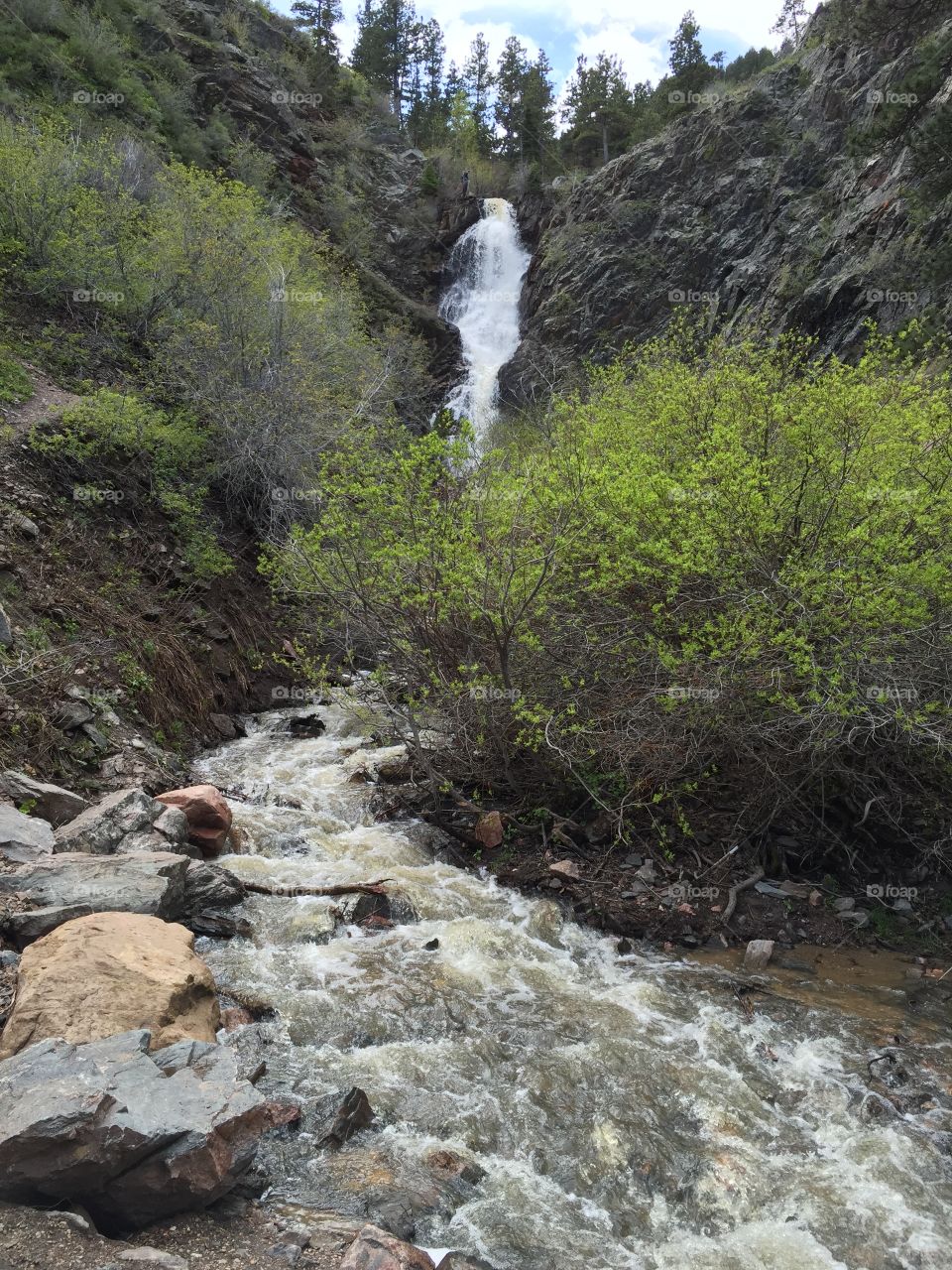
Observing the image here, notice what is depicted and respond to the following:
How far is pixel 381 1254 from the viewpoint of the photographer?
3.07 metres

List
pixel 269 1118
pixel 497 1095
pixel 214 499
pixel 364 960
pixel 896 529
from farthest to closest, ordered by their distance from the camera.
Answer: pixel 214 499, pixel 896 529, pixel 364 960, pixel 497 1095, pixel 269 1118

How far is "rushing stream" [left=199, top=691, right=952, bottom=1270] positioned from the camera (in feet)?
12.4

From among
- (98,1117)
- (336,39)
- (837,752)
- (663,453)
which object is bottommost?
(98,1117)

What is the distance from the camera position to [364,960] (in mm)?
5922

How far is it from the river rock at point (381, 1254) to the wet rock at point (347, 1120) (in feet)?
2.63

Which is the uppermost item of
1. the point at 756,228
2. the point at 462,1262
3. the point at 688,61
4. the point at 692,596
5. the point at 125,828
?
the point at 688,61

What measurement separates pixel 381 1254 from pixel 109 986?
6.51 feet

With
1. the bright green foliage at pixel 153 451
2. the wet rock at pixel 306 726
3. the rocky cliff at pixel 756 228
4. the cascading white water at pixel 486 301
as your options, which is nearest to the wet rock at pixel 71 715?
the wet rock at pixel 306 726

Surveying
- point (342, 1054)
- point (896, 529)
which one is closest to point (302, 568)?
point (342, 1054)

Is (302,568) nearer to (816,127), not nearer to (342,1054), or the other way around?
(342,1054)

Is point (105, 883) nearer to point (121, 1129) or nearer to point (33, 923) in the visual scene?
point (33, 923)

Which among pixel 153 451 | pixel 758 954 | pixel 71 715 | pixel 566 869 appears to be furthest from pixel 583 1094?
pixel 153 451

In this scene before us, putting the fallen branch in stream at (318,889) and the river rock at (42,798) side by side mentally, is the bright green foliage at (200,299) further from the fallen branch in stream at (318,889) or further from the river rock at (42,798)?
the fallen branch in stream at (318,889)

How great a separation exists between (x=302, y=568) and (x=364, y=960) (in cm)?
532
